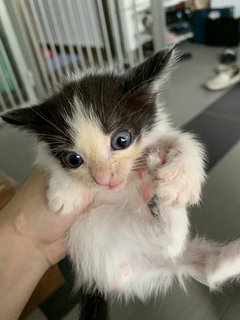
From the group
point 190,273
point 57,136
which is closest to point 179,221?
point 190,273

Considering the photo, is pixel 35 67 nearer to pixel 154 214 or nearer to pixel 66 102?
pixel 66 102

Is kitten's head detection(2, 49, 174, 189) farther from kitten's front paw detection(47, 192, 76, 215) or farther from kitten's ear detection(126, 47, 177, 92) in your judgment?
kitten's front paw detection(47, 192, 76, 215)

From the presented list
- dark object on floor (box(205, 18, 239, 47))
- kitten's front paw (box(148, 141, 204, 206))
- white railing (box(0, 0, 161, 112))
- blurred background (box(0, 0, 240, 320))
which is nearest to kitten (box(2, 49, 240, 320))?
kitten's front paw (box(148, 141, 204, 206))

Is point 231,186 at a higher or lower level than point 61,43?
lower

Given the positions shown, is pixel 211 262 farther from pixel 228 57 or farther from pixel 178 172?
pixel 228 57

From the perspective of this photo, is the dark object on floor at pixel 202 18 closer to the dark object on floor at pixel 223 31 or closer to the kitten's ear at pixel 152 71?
the dark object on floor at pixel 223 31

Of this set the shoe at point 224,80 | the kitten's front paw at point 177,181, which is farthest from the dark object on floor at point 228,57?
the kitten's front paw at point 177,181
